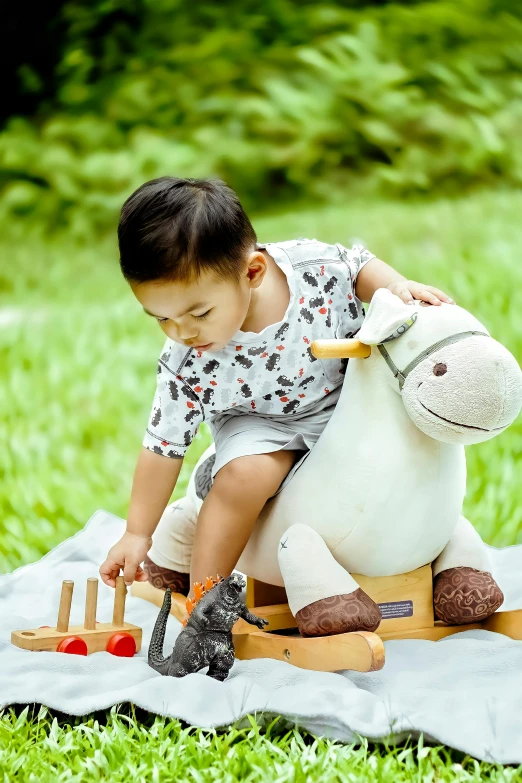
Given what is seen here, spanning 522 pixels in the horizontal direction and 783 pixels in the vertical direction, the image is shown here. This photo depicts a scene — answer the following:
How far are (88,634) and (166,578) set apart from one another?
27 centimetres

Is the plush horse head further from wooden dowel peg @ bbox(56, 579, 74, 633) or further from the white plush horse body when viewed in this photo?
wooden dowel peg @ bbox(56, 579, 74, 633)

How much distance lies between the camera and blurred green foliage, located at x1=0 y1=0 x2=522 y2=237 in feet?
14.6

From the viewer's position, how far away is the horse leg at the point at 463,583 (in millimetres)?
1517

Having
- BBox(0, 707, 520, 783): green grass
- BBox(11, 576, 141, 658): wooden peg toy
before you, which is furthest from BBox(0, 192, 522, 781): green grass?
BBox(11, 576, 141, 658): wooden peg toy

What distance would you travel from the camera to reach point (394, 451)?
143 centimetres

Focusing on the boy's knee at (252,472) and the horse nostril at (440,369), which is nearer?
the horse nostril at (440,369)

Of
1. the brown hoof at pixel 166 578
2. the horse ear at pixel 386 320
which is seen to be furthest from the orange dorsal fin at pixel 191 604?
the horse ear at pixel 386 320

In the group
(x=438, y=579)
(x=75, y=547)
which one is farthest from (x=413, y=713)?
(x=75, y=547)

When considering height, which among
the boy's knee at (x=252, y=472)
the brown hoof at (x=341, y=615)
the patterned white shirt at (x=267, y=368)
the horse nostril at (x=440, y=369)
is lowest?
the brown hoof at (x=341, y=615)

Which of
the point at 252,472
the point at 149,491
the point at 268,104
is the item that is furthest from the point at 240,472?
the point at 268,104

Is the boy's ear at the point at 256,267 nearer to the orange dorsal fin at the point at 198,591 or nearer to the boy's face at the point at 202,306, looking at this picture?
the boy's face at the point at 202,306

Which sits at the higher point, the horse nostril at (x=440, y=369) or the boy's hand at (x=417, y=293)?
the boy's hand at (x=417, y=293)

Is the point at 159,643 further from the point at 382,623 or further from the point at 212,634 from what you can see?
the point at 382,623

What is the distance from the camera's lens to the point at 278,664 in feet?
4.56
